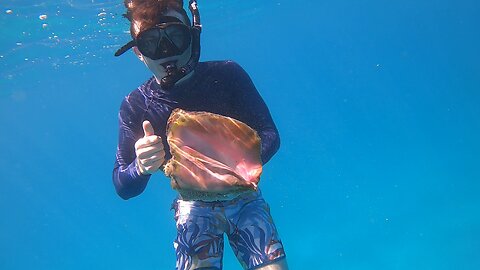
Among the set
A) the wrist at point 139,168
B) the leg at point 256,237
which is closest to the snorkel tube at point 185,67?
the wrist at point 139,168

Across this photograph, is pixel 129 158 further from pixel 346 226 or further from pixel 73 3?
pixel 346 226

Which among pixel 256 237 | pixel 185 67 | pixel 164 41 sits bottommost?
pixel 256 237

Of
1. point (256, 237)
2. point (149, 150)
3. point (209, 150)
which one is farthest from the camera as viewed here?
point (256, 237)

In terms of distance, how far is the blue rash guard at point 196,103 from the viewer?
157 inches

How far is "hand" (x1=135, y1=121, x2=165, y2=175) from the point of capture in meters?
2.94

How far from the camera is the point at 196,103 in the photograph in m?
4.04

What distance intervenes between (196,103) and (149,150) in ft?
3.80

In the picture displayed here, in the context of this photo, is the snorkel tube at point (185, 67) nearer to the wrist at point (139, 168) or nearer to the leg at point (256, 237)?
the wrist at point (139, 168)

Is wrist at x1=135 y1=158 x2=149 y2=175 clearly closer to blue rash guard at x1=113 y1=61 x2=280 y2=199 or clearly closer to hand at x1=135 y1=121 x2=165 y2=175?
hand at x1=135 y1=121 x2=165 y2=175

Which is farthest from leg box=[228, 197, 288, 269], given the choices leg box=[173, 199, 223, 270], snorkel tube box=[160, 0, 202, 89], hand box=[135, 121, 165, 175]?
snorkel tube box=[160, 0, 202, 89]

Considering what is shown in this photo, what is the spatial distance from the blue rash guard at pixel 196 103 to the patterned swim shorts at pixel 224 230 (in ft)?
1.90

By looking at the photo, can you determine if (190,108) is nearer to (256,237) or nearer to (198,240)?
(198,240)

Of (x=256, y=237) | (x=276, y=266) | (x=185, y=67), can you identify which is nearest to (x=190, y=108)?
(x=185, y=67)

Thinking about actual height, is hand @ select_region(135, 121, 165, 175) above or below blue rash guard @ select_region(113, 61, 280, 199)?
below
